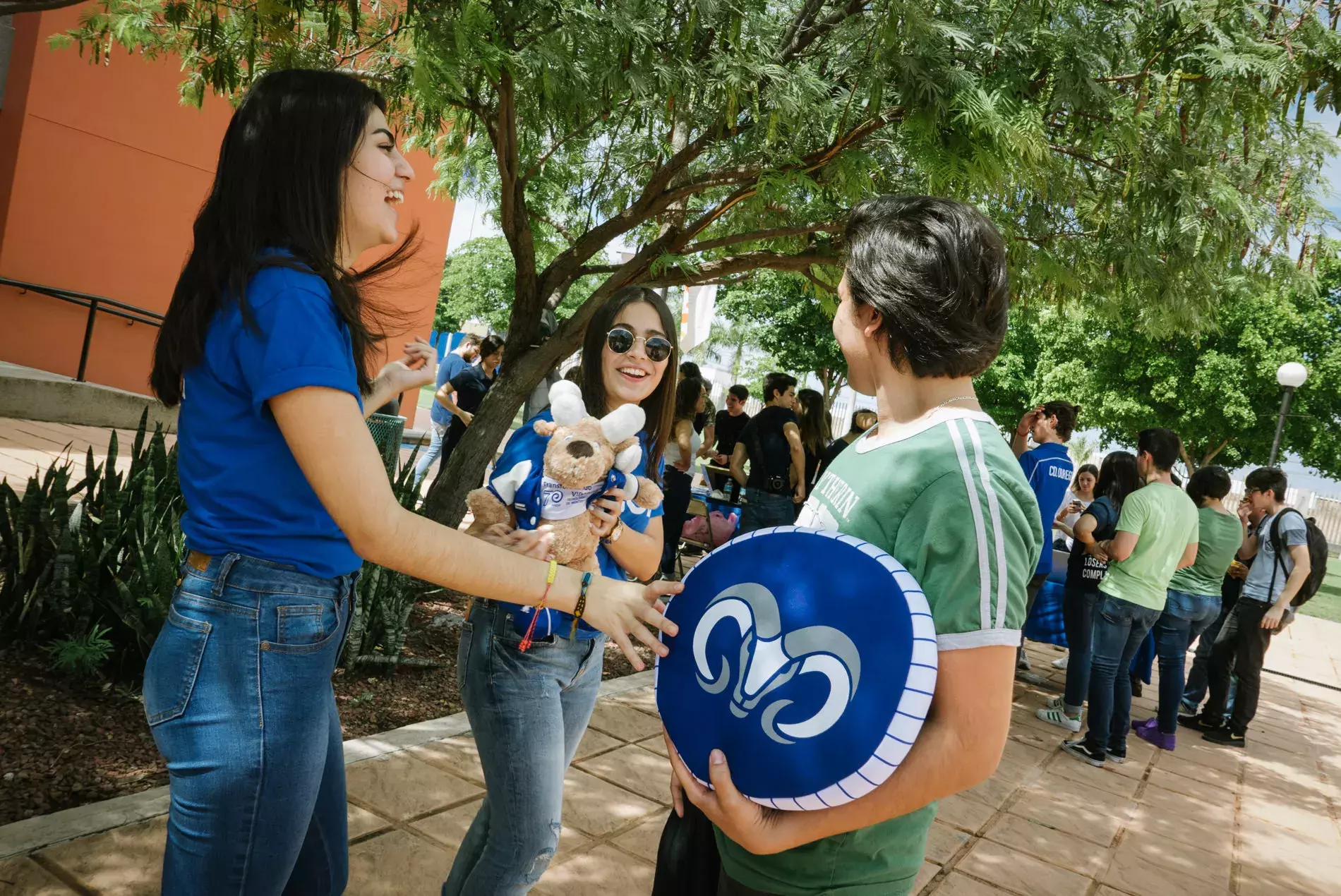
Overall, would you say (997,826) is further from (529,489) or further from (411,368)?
(411,368)

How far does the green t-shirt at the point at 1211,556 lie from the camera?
6.32 metres

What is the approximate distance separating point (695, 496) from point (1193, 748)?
4918 millimetres

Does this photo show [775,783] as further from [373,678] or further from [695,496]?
[695,496]

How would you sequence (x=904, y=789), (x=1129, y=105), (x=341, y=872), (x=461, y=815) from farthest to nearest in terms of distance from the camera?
1. (x=1129, y=105)
2. (x=461, y=815)
3. (x=341, y=872)
4. (x=904, y=789)

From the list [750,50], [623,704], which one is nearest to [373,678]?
[623,704]

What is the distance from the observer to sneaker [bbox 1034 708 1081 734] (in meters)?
6.24

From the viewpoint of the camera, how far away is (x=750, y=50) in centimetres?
392

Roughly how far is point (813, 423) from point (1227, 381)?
916 inches

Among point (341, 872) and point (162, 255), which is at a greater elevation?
point (162, 255)

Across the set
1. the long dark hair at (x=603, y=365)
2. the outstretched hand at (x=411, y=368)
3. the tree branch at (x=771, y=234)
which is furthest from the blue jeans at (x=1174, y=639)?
the outstretched hand at (x=411, y=368)

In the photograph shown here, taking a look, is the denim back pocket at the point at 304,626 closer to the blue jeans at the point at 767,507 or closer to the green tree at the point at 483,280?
the blue jeans at the point at 767,507

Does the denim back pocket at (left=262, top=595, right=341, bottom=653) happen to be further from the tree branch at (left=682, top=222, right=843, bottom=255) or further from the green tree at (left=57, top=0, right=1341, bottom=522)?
the tree branch at (left=682, top=222, right=843, bottom=255)

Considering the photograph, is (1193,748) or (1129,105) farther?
(1193,748)

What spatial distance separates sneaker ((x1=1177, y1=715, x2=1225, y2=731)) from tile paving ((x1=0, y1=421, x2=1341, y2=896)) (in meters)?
0.26
